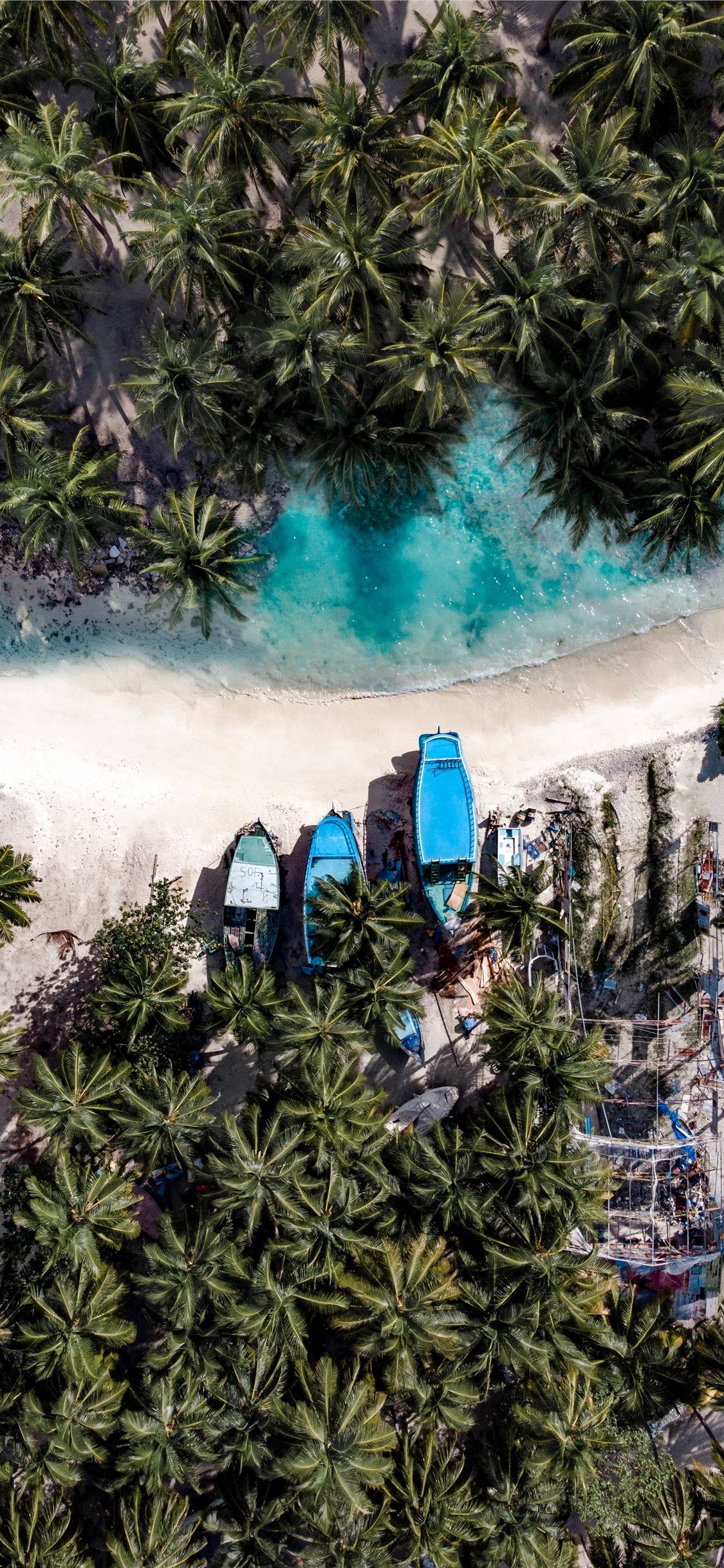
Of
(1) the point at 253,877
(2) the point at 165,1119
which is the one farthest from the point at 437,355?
(2) the point at 165,1119

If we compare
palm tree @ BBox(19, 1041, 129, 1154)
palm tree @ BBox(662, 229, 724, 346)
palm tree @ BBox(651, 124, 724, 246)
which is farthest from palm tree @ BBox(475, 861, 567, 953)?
palm tree @ BBox(651, 124, 724, 246)

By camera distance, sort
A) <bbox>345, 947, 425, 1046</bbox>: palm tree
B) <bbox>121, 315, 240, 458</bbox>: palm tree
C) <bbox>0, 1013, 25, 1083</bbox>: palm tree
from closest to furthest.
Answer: <bbox>121, 315, 240, 458</bbox>: palm tree, <bbox>345, 947, 425, 1046</bbox>: palm tree, <bbox>0, 1013, 25, 1083</bbox>: palm tree

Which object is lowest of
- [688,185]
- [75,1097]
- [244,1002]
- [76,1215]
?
[76,1215]

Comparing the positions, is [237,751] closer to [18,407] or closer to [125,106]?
[18,407]

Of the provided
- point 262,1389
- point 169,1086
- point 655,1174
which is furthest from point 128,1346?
point 655,1174

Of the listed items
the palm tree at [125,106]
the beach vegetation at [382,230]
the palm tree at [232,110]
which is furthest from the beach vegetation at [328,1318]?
the palm tree at [125,106]

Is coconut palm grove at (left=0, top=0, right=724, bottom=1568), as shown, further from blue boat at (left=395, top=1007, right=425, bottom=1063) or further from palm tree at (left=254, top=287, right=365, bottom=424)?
blue boat at (left=395, top=1007, right=425, bottom=1063)

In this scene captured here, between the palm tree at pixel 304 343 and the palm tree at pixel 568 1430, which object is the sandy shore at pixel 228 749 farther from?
the palm tree at pixel 568 1430
